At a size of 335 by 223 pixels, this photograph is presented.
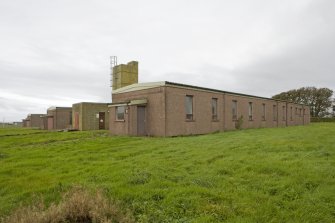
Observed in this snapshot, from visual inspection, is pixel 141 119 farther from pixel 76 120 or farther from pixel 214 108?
pixel 76 120

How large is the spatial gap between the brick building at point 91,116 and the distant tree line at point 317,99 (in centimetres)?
4950

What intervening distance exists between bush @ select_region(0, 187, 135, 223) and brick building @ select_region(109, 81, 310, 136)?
15.6 metres

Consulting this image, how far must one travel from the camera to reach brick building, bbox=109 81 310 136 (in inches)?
833

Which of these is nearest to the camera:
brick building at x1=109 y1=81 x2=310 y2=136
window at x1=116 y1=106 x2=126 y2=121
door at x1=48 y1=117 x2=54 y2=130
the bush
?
the bush

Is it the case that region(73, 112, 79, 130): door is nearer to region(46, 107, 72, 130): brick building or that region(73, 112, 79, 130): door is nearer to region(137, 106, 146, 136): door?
region(46, 107, 72, 130): brick building

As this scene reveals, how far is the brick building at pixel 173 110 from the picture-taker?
21.2 metres

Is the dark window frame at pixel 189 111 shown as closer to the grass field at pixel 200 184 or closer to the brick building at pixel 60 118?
the grass field at pixel 200 184

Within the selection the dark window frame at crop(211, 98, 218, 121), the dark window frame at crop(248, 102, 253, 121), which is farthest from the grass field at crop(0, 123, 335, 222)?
the dark window frame at crop(248, 102, 253, 121)

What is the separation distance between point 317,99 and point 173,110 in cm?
6098

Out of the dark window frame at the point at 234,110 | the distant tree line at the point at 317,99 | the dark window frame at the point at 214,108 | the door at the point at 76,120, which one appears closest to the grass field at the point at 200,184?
the dark window frame at the point at 214,108

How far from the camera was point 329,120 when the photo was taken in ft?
204

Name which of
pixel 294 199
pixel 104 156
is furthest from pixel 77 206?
pixel 104 156

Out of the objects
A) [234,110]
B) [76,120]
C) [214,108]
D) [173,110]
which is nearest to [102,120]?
[76,120]

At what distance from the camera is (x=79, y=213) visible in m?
5.04
